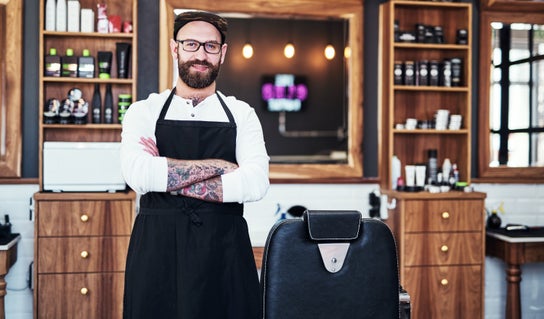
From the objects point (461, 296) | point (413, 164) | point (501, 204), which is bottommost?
point (461, 296)

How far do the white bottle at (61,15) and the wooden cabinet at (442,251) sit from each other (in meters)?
2.38

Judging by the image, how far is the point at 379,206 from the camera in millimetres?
4418

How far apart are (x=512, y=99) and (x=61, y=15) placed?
10.6 ft

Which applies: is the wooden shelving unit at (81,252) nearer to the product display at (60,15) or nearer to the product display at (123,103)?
the product display at (123,103)

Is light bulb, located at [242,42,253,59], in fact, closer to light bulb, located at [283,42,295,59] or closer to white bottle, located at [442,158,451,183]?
light bulb, located at [283,42,295,59]

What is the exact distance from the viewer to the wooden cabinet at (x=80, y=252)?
3770 millimetres

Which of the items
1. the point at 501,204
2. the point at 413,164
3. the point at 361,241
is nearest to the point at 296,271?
the point at 361,241

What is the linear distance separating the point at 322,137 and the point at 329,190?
15.8 inches

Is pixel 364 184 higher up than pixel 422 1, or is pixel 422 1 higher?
pixel 422 1

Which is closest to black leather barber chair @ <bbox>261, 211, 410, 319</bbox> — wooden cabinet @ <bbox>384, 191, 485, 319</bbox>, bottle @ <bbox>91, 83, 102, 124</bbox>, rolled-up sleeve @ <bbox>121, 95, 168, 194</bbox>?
rolled-up sleeve @ <bbox>121, 95, 168, 194</bbox>

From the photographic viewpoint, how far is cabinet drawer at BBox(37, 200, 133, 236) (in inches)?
149

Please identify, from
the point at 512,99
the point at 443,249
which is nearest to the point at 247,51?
the point at 443,249

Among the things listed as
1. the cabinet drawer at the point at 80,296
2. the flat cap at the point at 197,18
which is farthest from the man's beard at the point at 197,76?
the cabinet drawer at the point at 80,296

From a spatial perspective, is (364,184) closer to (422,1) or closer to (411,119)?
(411,119)
